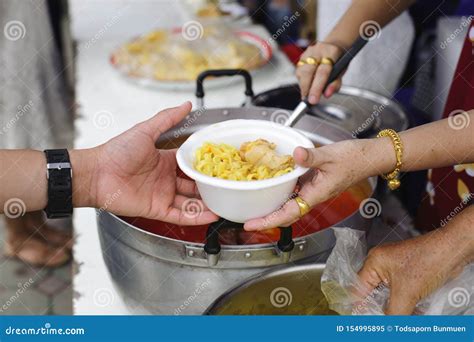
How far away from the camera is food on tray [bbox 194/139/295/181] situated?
101cm

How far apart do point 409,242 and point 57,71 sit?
243 cm

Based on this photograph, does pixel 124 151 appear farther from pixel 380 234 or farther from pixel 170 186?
pixel 380 234

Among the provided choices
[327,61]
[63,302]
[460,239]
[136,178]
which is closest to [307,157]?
[460,239]

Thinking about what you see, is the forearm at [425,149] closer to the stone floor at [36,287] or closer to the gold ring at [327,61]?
the gold ring at [327,61]

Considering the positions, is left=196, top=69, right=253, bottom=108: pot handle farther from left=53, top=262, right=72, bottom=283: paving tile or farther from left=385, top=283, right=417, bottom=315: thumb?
left=53, top=262, right=72, bottom=283: paving tile

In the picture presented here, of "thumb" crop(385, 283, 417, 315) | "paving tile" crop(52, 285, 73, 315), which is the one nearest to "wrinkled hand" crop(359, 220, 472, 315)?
"thumb" crop(385, 283, 417, 315)

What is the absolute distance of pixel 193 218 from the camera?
3.59 ft

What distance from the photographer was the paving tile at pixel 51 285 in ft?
7.43

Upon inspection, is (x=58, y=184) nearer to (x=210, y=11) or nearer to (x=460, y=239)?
(x=460, y=239)

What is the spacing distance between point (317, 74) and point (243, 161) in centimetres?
40

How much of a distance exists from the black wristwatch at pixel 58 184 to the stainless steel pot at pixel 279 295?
39cm

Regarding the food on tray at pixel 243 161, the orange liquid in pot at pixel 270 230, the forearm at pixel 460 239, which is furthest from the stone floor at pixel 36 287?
the forearm at pixel 460 239

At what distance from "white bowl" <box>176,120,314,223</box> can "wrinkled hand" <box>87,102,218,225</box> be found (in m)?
0.10
